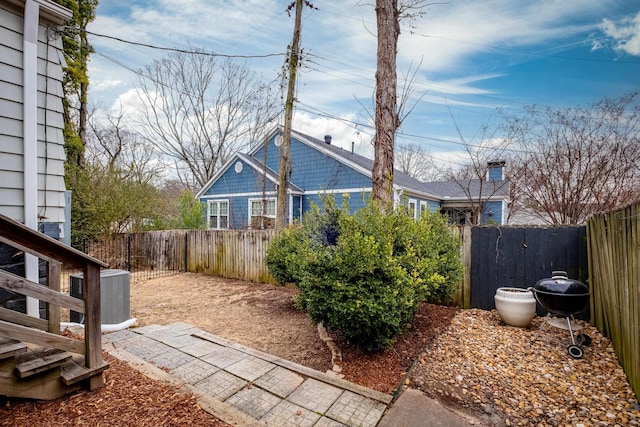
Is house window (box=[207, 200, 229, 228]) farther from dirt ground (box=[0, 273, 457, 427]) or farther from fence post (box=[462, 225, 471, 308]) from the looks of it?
fence post (box=[462, 225, 471, 308])

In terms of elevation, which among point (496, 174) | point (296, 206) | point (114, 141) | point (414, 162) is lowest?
point (296, 206)

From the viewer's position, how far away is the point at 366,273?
117 inches

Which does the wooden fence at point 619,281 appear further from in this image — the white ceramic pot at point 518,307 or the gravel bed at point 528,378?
the white ceramic pot at point 518,307

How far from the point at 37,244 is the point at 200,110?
18.2m

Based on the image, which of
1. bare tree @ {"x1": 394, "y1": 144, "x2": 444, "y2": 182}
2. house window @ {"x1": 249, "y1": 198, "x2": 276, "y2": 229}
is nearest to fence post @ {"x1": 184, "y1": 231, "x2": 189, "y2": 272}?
house window @ {"x1": 249, "y1": 198, "x2": 276, "y2": 229}

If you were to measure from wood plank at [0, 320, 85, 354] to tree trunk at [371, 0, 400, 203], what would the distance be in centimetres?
396

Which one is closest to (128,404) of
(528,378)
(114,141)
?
(528,378)

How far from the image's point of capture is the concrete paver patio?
2205 millimetres

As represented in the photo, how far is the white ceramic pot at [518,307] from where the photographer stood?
13.1 ft

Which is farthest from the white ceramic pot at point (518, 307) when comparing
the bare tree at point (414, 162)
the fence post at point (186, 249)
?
the bare tree at point (414, 162)

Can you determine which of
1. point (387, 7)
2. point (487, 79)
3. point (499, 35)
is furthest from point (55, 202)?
point (487, 79)

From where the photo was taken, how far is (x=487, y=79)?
9.06 m

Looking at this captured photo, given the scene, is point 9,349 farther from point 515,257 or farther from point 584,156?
point 584,156

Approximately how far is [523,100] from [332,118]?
6.90 meters
